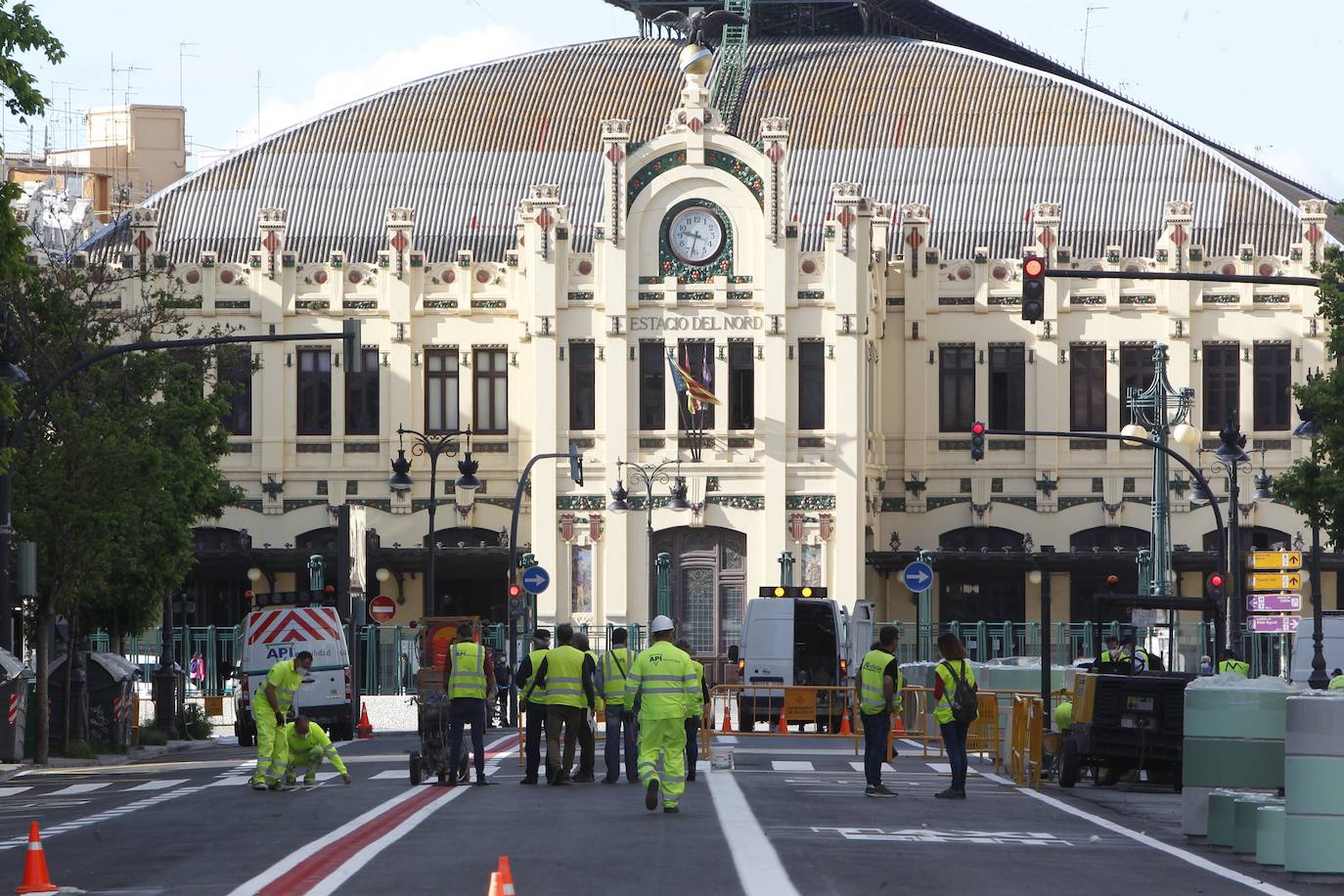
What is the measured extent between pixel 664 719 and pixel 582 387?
3965cm

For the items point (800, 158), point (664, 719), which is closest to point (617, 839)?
point (664, 719)

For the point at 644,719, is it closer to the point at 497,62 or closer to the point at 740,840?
the point at 740,840

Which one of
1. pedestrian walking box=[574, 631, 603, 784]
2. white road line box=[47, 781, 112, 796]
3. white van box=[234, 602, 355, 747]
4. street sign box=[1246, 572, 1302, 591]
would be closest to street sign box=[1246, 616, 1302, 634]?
street sign box=[1246, 572, 1302, 591]

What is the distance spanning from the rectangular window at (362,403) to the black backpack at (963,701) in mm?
39703

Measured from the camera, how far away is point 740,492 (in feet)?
195

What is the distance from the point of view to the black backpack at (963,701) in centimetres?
2392

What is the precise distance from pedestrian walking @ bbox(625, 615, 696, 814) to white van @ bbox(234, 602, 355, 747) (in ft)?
56.7

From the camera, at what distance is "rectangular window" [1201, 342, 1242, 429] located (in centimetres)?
6153

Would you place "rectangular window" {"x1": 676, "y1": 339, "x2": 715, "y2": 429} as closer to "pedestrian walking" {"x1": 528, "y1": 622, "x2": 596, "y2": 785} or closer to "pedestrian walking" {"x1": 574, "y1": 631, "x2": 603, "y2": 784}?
"pedestrian walking" {"x1": 574, "y1": 631, "x2": 603, "y2": 784}

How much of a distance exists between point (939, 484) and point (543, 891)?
48.2 metres

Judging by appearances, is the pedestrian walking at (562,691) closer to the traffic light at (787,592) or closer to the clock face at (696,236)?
the traffic light at (787,592)

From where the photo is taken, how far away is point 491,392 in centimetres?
6219

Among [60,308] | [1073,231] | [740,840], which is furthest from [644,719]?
[1073,231]

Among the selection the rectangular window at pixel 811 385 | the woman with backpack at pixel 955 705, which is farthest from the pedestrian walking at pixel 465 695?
the rectangular window at pixel 811 385
